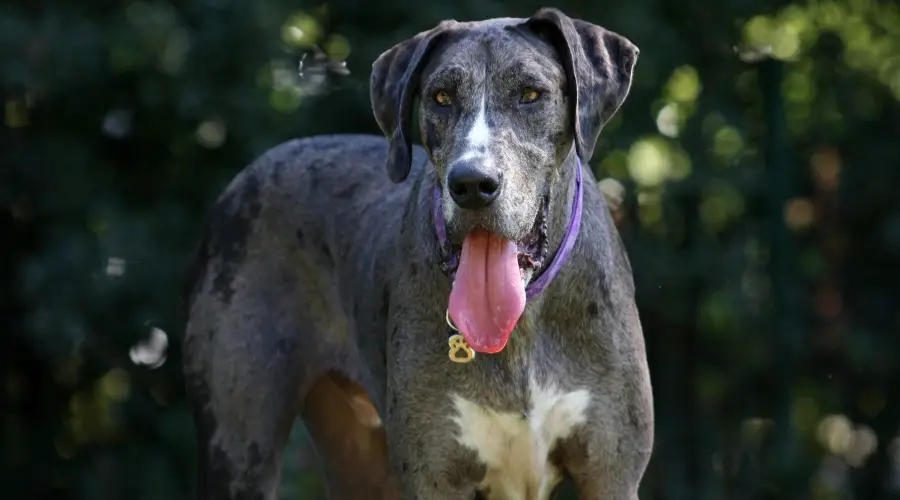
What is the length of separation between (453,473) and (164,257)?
2.65 metres

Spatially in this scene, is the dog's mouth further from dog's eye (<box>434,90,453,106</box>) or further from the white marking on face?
dog's eye (<box>434,90,453,106</box>)

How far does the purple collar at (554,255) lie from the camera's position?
4008 mm

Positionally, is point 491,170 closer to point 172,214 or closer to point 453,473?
point 453,473

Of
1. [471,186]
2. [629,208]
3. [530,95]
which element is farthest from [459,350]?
Answer: [629,208]

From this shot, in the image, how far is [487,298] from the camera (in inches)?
151

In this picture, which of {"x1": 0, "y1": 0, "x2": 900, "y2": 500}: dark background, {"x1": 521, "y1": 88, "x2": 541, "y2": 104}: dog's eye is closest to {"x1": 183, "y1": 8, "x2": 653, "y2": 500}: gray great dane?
{"x1": 521, "y1": 88, "x2": 541, "y2": 104}: dog's eye

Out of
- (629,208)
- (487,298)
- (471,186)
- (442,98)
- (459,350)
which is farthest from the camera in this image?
(629,208)

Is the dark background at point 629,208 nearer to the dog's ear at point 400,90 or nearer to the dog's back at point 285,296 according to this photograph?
the dog's back at point 285,296

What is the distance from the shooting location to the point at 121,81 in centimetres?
651

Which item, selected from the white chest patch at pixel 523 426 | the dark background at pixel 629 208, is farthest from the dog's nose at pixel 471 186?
the dark background at pixel 629 208

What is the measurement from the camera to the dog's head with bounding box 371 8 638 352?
375 centimetres

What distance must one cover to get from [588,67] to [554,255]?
0.47 meters

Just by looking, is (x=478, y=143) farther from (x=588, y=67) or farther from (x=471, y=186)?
(x=588, y=67)

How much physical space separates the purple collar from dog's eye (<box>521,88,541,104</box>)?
0.98 feet
